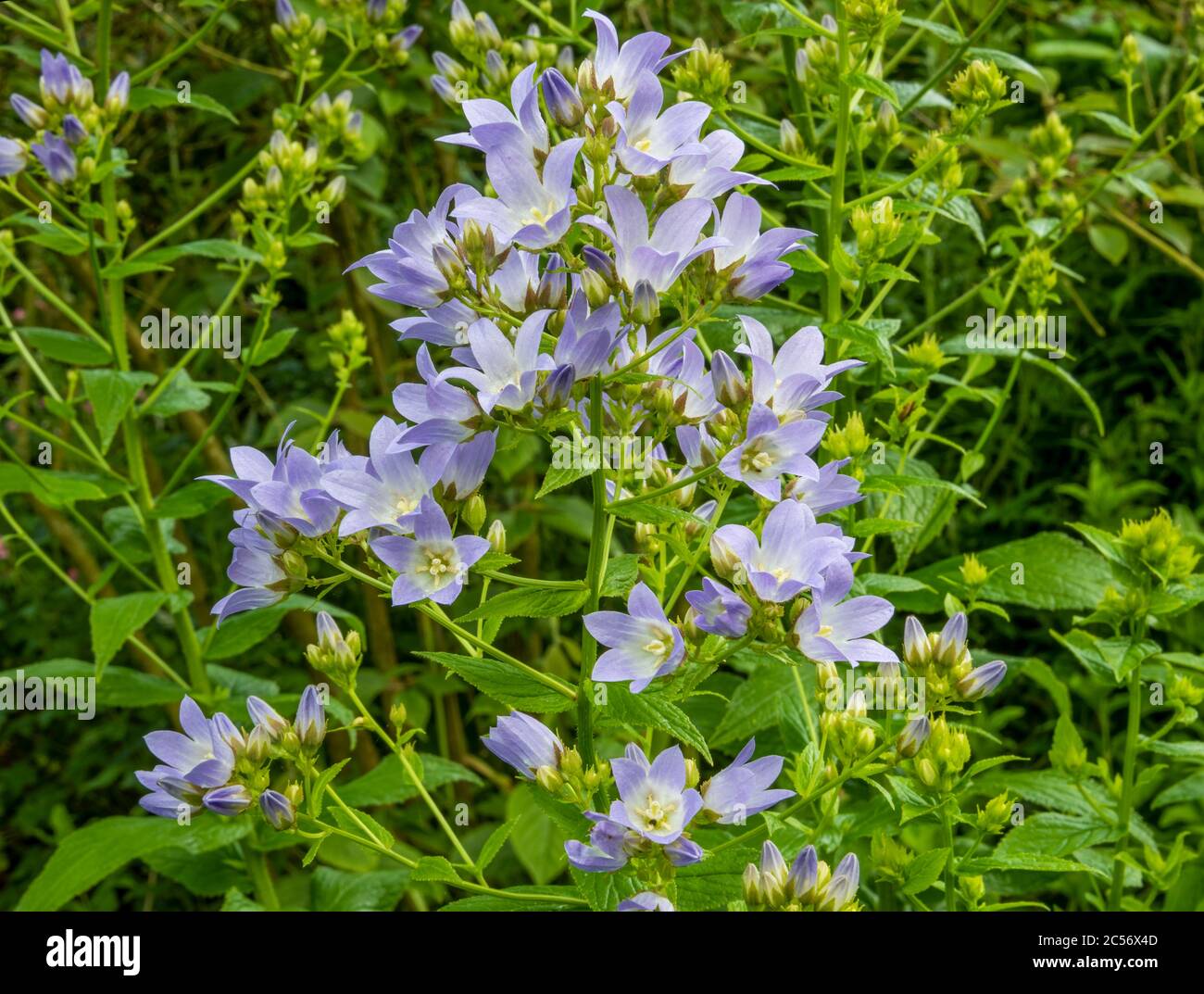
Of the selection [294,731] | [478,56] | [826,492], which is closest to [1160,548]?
[826,492]

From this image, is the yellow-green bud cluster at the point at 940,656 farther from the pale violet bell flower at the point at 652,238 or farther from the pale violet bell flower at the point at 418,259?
the pale violet bell flower at the point at 418,259

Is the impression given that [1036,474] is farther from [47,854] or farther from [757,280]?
[47,854]

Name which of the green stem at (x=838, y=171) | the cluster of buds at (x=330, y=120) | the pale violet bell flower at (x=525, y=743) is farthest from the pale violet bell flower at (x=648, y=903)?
the cluster of buds at (x=330, y=120)

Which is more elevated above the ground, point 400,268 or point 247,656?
point 400,268

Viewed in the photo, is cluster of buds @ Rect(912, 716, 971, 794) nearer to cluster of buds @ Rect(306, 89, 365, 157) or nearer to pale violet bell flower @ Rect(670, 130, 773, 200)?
pale violet bell flower @ Rect(670, 130, 773, 200)

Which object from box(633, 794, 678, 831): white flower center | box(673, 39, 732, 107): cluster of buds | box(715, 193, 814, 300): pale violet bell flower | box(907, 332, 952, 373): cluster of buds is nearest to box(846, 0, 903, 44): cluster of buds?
box(673, 39, 732, 107): cluster of buds

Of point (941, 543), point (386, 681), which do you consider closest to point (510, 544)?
point (386, 681)

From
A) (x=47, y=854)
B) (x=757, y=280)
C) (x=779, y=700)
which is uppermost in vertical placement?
(x=757, y=280)
